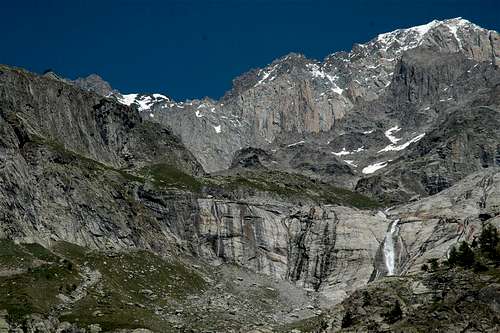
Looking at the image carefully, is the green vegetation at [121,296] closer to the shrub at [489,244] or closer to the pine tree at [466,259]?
the pine tree at [466,259]

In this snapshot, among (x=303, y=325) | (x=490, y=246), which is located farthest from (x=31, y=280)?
(x=490, y=246)

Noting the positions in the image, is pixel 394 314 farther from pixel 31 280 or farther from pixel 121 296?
pixel 31 280

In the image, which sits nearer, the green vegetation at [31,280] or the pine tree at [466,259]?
the pine tree at [466,259]

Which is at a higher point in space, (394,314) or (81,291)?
(81,291)

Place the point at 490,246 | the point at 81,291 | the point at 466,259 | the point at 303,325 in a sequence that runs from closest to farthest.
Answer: the point at 466,259 → the point at 490,246 → the point at 81,291 → the point at 303,325

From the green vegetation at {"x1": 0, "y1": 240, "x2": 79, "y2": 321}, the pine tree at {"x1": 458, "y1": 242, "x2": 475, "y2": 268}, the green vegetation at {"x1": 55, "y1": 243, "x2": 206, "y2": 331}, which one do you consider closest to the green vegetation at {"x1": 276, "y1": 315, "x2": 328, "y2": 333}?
the green vegetation at {"x1": 55, "y1": 243, "x2": 206, "y2": 331}

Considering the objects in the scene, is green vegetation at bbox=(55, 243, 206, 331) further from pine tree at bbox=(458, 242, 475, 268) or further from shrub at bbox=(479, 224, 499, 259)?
shrub at bbox=(479, 224, 499, 259)

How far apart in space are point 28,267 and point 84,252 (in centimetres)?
3174

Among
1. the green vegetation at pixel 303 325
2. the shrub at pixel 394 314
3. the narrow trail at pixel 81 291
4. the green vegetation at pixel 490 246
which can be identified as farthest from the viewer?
the green vegetation at pixel 303 325

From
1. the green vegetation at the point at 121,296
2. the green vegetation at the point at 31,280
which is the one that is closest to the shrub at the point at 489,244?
the green vegetation at the point at 121,296

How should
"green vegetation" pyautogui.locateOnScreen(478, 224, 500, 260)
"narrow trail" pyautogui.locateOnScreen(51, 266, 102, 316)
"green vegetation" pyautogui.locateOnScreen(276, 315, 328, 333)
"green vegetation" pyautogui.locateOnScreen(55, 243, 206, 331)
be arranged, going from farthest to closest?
"green vegetation" pyautogui.locateOnScreen(276, 315, 328, 333) < "narrow trail" pyautogui.locateOnScreen(51, 266, 102, 316) < "green vegetation" pyautogui.locateOnScreen(55, 243, 206, 331) < "green vegetation" pyautogui.locateOnScreen(478, 224, 500, 260)

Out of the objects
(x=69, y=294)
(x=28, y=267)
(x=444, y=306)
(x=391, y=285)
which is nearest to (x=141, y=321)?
(x=69, y=294)

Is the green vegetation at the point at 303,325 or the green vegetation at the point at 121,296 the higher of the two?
the green vegetation at the point at 121,296

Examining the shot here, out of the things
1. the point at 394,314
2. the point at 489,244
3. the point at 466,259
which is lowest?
the point at 394,314
